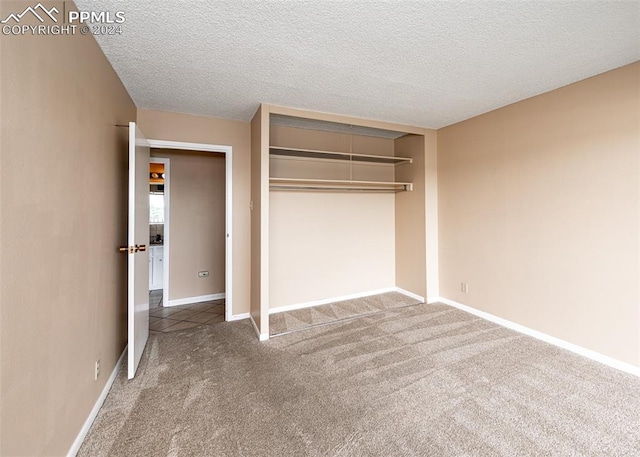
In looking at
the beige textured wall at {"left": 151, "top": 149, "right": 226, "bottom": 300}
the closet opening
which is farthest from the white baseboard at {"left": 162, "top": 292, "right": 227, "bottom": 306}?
the closet opening

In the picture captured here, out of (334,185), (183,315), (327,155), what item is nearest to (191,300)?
(183,315)

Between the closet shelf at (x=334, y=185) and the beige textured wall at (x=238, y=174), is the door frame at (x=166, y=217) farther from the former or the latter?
A: the closet shelf at (x=334, y=185)

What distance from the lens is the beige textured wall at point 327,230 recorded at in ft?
12.5

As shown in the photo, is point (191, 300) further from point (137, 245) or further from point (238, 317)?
point (137, 245)

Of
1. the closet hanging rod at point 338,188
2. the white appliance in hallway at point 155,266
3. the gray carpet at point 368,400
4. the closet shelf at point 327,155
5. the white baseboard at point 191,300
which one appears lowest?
the gray carpet at point 368,400

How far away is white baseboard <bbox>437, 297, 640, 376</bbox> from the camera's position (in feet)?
7.64

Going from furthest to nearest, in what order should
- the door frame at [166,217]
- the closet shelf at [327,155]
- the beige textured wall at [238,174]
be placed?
the door frame at [166,217], the closet shelf at [327,155], the beige textured wall at [238,174]

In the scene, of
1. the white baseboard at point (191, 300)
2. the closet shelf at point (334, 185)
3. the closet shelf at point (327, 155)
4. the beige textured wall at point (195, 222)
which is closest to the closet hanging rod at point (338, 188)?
the closet shelf at point (334, 185)

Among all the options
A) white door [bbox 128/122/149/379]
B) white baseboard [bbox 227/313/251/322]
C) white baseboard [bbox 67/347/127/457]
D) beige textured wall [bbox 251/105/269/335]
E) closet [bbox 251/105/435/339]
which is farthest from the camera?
closet [bbox 251/105/435/339]

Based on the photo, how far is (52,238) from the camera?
1.35 meters

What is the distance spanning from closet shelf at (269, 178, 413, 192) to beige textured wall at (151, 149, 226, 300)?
1.21 metres

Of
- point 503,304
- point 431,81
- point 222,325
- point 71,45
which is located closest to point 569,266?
point 503,304

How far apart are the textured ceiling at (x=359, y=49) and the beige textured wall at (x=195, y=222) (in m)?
1.30

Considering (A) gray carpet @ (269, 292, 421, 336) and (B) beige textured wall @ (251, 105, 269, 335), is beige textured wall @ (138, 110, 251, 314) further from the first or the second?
(A) gray carpet @ (269, 292, 421, 336)
